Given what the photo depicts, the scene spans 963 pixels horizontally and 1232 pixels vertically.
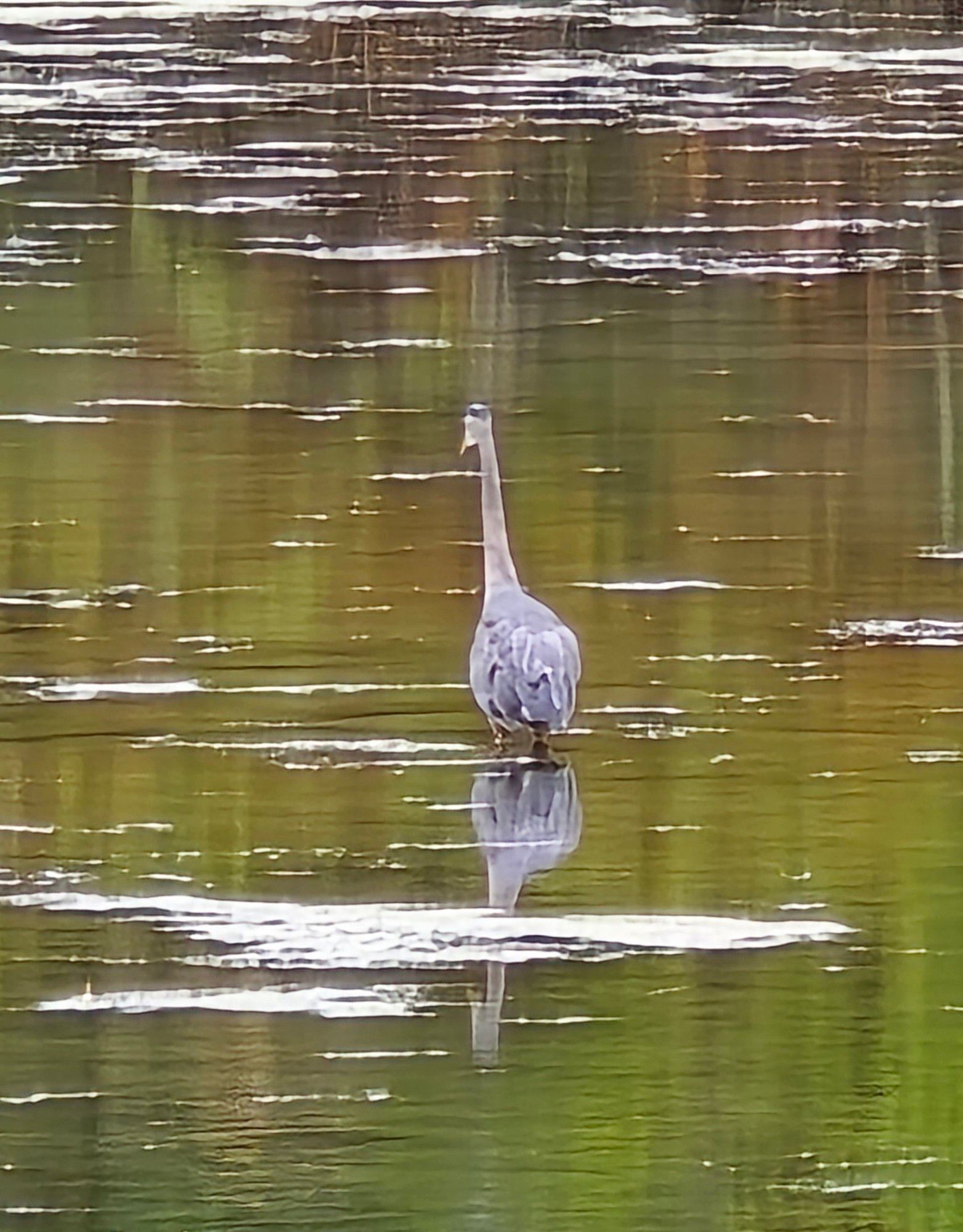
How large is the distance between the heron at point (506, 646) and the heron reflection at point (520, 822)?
0.02 m

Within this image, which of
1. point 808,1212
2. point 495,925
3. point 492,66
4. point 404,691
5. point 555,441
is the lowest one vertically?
point 808,1212

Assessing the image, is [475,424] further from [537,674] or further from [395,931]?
[395,931]

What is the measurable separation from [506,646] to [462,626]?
24 millimetres

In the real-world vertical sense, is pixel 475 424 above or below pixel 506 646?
above

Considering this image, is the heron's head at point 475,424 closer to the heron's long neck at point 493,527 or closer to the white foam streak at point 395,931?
the heron's long neck at point 493,527

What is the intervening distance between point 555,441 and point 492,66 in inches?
7.2

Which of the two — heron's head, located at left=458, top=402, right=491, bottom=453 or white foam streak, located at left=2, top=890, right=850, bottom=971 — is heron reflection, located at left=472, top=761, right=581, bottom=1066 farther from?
heron's head, located at left=458, top=402, right=491, bottom=453

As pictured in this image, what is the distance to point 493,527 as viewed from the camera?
647mm

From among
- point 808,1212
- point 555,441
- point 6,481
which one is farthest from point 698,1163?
point 6,481

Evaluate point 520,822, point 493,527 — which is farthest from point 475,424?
point 520,822

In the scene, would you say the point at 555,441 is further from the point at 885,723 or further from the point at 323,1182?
the point at 323,1182

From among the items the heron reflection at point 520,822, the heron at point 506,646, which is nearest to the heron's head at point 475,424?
the heron at point 506,646

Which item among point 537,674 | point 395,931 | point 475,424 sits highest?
point 475,424

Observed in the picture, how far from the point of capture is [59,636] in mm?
643
